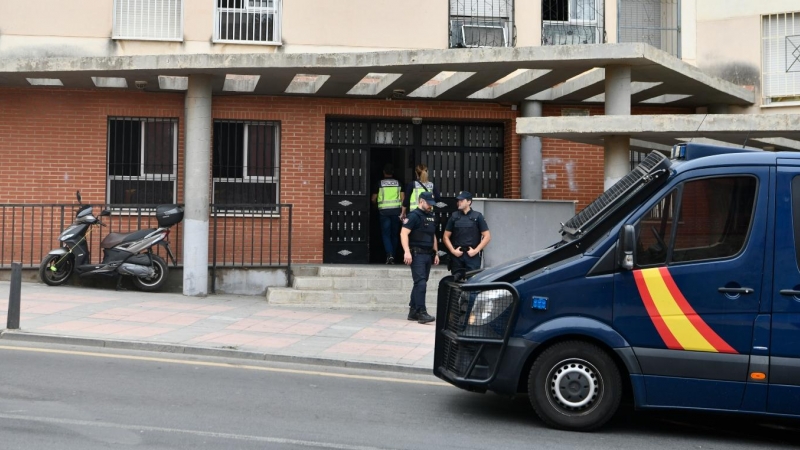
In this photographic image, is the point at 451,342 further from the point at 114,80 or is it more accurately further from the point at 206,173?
the point at 114,80

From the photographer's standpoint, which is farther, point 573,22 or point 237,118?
point 573,22

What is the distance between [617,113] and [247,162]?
651 centimetres

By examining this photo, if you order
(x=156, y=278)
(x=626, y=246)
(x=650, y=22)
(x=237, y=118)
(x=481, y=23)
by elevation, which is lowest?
(x=156, y=278)

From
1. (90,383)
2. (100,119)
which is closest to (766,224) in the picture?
(90,383)

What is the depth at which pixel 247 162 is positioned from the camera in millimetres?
15891

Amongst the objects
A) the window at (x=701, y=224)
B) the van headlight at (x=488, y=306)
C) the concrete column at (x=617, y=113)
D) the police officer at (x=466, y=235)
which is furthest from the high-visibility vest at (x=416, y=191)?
the window at (x=701, y=224)

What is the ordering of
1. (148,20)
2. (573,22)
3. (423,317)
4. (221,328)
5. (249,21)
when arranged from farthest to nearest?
(573,22)
(249,21)
(148,20)
(423,317)
(221,328)

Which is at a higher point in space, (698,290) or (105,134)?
(105,134)

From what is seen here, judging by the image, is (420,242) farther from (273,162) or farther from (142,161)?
(142,161)

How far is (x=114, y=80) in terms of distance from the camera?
1507 cm

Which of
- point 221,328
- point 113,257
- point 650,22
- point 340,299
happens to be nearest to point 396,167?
point 340,299

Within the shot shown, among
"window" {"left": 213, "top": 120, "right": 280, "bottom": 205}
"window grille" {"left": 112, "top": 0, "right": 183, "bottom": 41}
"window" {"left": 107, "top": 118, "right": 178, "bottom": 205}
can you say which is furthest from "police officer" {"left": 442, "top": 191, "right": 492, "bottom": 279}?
"window grille" {"left": 112, "top": 0, "right": 183, "bottom": 41}

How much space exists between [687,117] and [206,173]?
7.16 metres

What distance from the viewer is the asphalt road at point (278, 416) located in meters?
6.21
